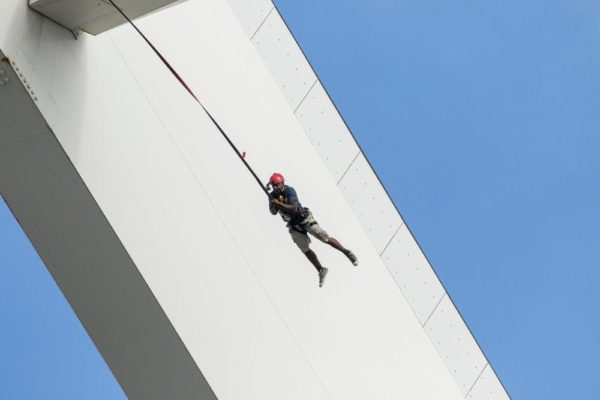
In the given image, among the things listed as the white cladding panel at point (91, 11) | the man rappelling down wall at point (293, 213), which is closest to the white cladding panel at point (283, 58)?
the man rappelling down wall at point (293, 213)

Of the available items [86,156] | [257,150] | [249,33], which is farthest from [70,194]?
[249,33]

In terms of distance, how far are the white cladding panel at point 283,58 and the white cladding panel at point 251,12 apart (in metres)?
0.06

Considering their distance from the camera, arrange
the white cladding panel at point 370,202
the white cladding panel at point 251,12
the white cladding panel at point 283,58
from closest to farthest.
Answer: the white cladding panel at point 251,12 < the white cladding panel at point 283,58 < the white cladding panel at point 370,202

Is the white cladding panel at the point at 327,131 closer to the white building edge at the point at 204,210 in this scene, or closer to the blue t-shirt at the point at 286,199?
the white building edge at the point at 204,210

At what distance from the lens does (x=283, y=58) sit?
35.1 feet

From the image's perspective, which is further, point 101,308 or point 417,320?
point 417,320

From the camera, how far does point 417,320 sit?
38.0 ft

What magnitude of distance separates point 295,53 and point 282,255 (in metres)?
2.37

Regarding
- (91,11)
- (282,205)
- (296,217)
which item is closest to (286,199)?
(282,205)

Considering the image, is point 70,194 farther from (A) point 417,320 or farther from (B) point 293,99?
(A) point 417,320

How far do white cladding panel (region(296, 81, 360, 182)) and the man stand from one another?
A: 197 centimetres

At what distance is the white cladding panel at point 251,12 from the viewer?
34.2 feet

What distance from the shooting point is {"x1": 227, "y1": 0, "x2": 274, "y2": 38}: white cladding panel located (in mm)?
10422

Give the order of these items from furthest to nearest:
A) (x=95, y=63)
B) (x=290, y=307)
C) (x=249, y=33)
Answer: (x=249, y=33), (x=290, y=307), (x=95, y=63)
